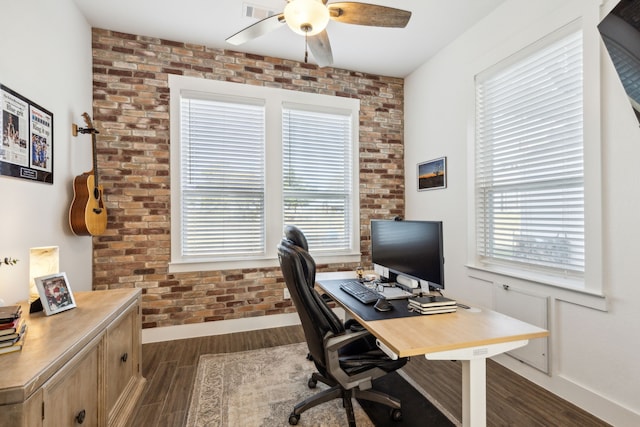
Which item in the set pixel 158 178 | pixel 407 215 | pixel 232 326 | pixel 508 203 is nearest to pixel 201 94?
pixel 158 178

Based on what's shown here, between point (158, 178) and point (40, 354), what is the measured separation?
7.06 feet

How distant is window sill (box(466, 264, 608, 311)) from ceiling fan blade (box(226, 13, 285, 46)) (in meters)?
2.55

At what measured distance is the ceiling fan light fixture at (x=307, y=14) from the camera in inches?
63.3

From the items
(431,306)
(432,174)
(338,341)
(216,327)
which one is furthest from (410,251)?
(216,327)

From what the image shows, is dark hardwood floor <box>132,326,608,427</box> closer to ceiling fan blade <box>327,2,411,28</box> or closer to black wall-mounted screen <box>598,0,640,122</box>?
black wall-mounted screen <box>598,0,640,122</box>

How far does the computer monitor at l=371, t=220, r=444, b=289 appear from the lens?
5.68ft

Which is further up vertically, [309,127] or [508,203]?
[309,127]

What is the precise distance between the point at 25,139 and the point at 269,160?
1.98 m

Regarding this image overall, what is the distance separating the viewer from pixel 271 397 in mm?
2102

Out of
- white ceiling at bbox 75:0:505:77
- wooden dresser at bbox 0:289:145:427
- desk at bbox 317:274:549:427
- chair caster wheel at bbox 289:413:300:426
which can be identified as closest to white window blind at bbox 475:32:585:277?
white ceiling at bbox 75:0:505:77

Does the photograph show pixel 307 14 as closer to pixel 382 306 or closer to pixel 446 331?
pixel 382 306

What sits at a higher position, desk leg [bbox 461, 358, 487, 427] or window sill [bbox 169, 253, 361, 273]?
window sill [bbox 169, 253, 361, 273]

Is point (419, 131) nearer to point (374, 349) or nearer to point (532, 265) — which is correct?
point (532, 265)

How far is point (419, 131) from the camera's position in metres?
3.68
